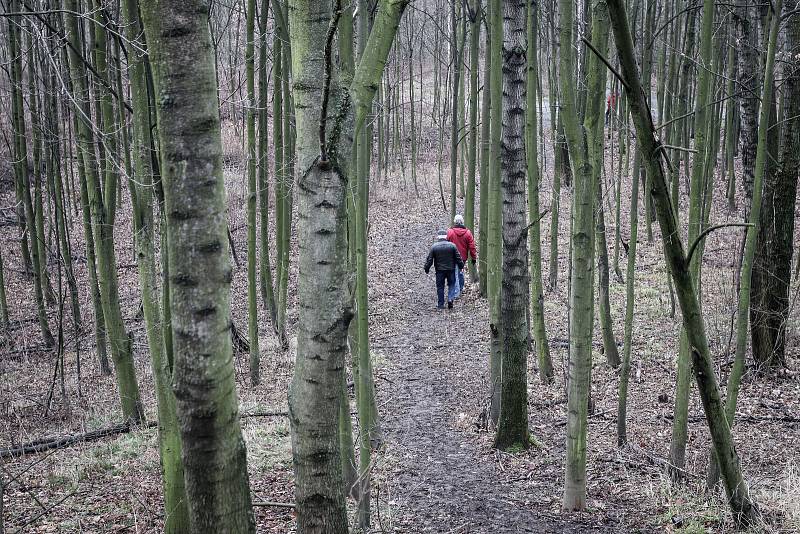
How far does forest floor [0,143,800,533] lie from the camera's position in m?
5.11

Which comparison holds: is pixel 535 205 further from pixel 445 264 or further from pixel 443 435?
pixel 445 264

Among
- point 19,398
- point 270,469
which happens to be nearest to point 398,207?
point 19,398

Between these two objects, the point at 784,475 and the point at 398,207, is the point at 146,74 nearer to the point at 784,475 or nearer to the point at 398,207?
the point at 784,475

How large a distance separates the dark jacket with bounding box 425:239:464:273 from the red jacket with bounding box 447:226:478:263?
0.99 metres

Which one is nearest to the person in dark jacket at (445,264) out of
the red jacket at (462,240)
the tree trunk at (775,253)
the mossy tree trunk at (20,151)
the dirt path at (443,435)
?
the dirt path at (443,435)

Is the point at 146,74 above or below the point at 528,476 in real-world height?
above

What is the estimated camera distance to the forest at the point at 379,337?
7.18ft

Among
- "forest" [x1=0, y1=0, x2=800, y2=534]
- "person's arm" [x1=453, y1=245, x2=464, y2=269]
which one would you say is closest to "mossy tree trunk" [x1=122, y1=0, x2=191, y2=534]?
"forest" [x1=0, y1=0, x2=800, y2=534]

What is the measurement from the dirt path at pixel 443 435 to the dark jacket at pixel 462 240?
1.10 m

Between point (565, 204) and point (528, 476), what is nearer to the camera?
point (528, 476)

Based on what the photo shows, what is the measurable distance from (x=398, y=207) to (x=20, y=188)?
14.4m

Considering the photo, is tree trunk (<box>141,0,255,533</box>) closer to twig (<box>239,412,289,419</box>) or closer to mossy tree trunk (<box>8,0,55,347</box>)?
twig (<box>239,412,289,419</box>)

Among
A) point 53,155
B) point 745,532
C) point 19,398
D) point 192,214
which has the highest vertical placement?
point 53,155

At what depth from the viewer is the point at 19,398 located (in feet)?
30.9
